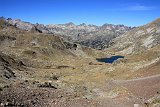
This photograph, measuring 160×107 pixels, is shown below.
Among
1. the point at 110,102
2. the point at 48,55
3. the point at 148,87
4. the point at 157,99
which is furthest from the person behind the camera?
the point at 48,55

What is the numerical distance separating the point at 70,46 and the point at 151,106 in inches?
6204

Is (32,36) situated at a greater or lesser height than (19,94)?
greater

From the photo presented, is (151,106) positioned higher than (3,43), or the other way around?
(3,43)

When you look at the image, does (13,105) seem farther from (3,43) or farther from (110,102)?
(3,43)

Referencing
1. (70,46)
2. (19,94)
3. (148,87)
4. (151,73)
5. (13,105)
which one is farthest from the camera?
(70,46)

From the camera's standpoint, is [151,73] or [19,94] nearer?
[19,94]

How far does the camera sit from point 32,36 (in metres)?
171

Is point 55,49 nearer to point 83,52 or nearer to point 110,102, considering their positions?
point 83,52

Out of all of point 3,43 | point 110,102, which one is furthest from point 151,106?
point 3,43

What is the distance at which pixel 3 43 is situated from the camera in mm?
149625

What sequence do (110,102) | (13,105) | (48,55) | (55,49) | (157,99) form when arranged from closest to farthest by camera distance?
(13,105) → (157,99) → (110,102) → (48,55) → (55,49)

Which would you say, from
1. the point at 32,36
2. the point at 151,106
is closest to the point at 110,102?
the point at 151,106

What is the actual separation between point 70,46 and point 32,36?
2989 cm

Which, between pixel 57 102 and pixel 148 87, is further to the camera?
pixel 148 87
